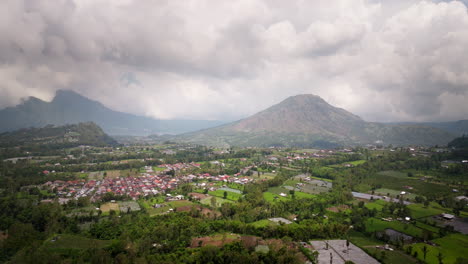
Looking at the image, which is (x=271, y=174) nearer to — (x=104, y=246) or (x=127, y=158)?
(x=104, y=246)

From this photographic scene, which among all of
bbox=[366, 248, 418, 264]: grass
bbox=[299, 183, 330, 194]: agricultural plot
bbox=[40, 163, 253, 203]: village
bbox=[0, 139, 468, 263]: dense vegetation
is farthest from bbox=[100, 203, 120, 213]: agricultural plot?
bbox=[366, 248, 418, 264]: grass

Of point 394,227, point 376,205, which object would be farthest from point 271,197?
point 394,227

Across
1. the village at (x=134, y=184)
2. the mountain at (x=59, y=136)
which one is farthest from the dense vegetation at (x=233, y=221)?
the mountain at (x=59, y=136)

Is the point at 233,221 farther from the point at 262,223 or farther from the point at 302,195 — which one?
the point at 302,195

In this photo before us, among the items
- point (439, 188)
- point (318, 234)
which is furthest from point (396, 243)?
point (439, 188)

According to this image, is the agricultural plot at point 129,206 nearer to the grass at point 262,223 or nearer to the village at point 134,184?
the village at point 134,184

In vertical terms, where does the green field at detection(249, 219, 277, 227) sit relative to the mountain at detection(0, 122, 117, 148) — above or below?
below

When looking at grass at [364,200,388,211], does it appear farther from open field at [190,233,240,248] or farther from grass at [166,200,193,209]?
grass at [166,200,193,209]
